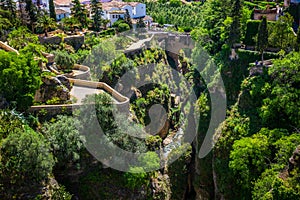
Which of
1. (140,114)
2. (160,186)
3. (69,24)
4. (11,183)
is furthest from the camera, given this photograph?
(69,24)

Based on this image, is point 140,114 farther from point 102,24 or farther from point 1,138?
point 102,24

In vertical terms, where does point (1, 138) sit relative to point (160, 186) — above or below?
above

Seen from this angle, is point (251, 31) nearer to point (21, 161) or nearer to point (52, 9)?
point (52, 9)

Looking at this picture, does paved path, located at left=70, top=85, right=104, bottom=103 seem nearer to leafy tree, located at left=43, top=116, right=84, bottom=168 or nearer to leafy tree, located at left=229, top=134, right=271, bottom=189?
leafy tree, located at left=43, top=116, right=84, bottom=168

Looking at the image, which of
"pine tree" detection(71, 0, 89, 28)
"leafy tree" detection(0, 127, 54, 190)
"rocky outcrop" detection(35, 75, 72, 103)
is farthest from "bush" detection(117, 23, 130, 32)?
"leafy tree" detection(0, 127, 54, 190)

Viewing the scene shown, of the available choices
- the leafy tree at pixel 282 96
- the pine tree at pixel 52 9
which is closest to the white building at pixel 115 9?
the pine tree at pixel 52 9

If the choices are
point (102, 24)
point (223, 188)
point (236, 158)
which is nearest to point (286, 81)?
point (236, 158)
